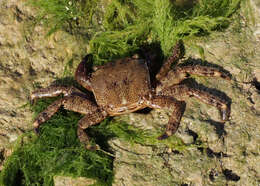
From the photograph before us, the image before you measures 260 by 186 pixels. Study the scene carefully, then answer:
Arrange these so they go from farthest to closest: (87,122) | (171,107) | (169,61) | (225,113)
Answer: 1. (169,61)
2. (87,122)
3. (171,107)
4. (225,113)

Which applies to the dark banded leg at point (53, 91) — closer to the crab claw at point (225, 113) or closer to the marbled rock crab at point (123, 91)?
the marbled rock crab at point (123, 91)

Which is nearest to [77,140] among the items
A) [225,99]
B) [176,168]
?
[176,168]

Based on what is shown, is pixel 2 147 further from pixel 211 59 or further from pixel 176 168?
pixel 211 59

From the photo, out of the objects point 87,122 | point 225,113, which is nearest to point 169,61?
point 225,113

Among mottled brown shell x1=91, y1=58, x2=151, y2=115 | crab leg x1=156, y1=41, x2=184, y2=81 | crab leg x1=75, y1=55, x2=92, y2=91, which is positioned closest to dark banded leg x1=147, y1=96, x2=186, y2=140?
mottled brown shell x1=91, y1=58, x2=151, y2=115

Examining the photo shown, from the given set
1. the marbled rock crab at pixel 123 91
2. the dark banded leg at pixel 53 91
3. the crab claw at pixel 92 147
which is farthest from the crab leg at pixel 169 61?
the crab claw at pixel 92 147

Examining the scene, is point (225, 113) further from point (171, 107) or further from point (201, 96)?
point (171, 107)

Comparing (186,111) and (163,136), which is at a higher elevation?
(186,111)
